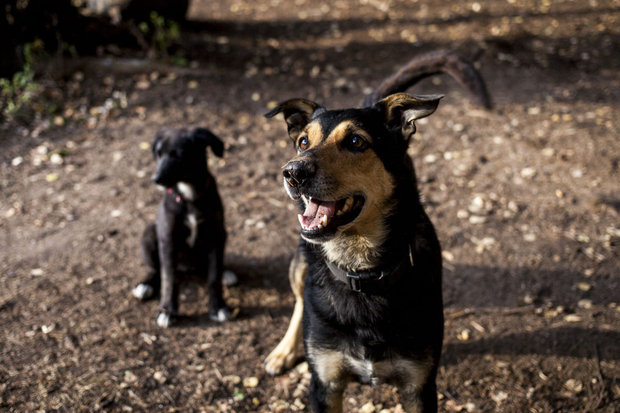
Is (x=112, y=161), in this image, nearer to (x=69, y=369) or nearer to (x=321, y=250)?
(x=69, y=369)

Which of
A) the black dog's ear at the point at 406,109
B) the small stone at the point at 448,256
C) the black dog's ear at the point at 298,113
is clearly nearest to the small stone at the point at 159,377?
the black dog's ear at the point at 298,113

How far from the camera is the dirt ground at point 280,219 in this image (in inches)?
156

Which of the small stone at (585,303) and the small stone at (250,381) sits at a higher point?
the small stone at (585,303)

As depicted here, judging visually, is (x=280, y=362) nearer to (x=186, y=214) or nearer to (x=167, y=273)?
(x=167, y=273)

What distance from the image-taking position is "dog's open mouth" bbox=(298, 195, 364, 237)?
2825 mm

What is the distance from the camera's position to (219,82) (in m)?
8.65

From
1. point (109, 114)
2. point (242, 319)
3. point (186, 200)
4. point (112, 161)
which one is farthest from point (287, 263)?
point (109, 114)

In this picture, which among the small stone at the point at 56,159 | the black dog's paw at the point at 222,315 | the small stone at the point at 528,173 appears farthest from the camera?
the small stone at the point at 56,159

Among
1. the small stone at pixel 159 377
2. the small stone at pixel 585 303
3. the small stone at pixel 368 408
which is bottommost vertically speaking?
the small stone at pixel 159 377

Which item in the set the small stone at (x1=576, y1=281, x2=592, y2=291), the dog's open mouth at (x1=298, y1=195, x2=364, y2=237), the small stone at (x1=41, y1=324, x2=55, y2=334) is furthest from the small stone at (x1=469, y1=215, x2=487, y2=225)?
the small stone at (x1=41, y1=324, x2=55, y2=334)

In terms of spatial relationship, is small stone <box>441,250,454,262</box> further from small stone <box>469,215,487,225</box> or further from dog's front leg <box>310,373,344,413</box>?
dog's front leg <box>310,373,344,413</box>

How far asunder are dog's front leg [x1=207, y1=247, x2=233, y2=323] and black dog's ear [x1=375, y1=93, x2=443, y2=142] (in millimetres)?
2003

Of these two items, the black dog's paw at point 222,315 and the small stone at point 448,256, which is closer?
the black dog's paw at point 222,315

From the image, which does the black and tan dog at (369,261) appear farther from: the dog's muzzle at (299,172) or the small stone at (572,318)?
the small stone at (572,318)
